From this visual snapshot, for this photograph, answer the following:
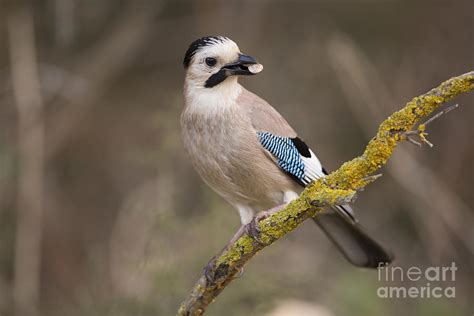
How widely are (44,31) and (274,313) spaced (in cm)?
305

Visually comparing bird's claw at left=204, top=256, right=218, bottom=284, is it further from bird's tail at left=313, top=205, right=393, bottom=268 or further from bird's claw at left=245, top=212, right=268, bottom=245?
bird's tail at left=313, top=205, right=393, bottom=268

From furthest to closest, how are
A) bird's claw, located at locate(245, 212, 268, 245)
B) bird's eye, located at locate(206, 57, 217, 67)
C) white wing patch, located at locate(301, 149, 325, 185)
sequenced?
white wing patch, located at locate(301, 149, 325, 185), bird's eye, located at locate(206, 57, 217, 67), bird's claw, located at locate(245, 212, 268, 245)

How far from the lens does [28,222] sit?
231 inches

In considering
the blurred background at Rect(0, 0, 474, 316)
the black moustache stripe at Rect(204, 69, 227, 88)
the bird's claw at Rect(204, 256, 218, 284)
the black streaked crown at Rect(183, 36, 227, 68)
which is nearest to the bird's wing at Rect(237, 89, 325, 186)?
the black moustache stripe at Rect(204, 69, 227, 88)

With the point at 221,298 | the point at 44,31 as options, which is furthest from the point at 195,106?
the point at 44,31

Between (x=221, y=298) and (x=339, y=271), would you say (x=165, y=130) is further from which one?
(x=339, y=271)

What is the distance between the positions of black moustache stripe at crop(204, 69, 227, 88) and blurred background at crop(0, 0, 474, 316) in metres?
1.34

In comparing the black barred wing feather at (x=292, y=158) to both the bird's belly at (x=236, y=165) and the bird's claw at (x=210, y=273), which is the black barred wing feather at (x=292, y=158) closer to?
the bird's belly at (x=236, y=165)

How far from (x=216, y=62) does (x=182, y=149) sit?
217cm

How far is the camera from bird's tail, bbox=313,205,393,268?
4.15 metres

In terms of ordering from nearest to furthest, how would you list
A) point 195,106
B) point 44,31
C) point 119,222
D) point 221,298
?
point 195,106, point 221,298, point 119,222, point 44,31

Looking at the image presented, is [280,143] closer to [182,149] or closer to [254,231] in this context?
[254,231]

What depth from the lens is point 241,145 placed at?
13.1 feet

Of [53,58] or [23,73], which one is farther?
[53,58]
